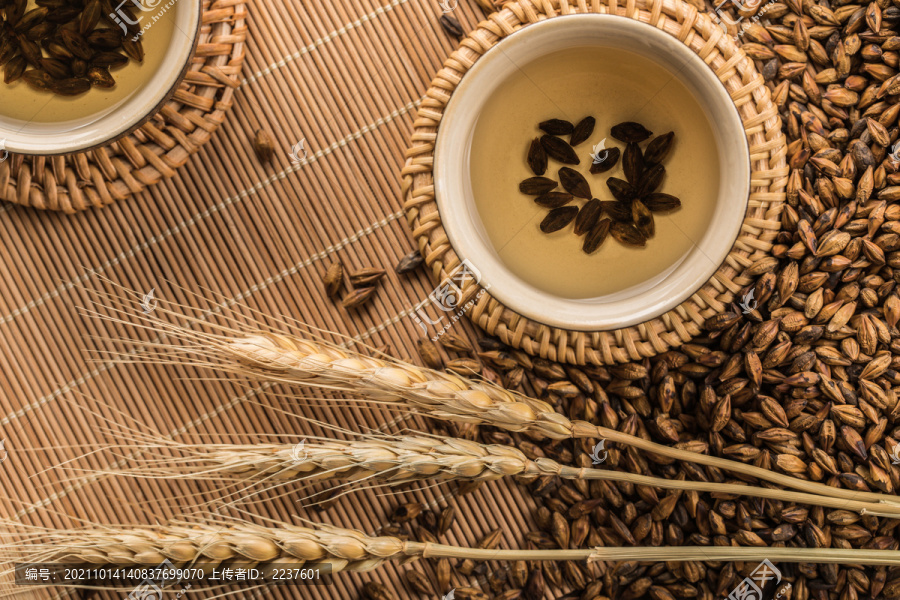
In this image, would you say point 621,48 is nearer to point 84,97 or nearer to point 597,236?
point 597,236

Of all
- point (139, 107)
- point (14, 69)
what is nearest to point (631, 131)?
point (139, 107)

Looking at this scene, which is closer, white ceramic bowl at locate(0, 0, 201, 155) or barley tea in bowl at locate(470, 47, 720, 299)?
white ceramic bowl at locate(0, 0, 201, 155)

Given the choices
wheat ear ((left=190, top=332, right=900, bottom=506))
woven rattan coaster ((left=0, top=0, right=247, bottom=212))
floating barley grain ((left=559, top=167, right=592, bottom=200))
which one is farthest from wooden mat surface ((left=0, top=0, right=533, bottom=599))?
floating barley grain ((left=559, top=167, right=592, bottom=200))

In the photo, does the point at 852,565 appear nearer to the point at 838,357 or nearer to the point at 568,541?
the point at 838,357

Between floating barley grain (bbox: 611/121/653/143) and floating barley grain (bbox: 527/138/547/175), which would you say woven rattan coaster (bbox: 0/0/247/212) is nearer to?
floating barley grain (bbox: 527/138/547/175)

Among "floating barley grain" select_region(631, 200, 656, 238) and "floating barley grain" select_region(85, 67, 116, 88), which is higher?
"floating barley grain" select_region(85, 67, 116, 88)

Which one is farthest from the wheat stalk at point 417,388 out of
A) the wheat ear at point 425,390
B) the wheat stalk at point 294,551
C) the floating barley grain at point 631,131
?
the floating barley grain at point 631,131

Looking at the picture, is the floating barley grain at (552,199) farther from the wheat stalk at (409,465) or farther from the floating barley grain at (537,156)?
the wheat stalk at (409,465)
